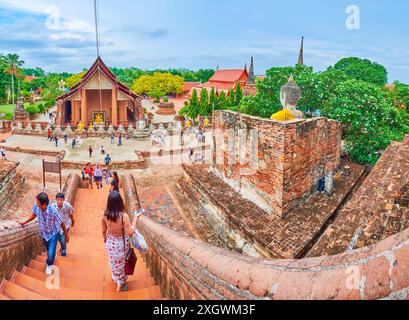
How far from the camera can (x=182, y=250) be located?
3.32m

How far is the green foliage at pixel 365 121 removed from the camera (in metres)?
13.9

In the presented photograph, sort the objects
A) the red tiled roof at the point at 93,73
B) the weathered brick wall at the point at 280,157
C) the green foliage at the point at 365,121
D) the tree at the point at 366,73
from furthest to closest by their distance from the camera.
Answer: the tree at the point at 366,73 < the red tiled roof at the point at 93,73 < the green foliage at the point at 365,121 < the weathered brick wall at the point at 280,157

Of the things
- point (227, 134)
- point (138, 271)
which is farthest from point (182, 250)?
point (227, 134)

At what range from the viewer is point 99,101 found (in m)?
29.7

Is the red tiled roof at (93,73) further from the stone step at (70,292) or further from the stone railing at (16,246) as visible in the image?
the stone step at (70,292)

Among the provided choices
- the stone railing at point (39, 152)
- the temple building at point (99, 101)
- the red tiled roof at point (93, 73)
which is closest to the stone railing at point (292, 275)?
the stone railing at point (39, 152)

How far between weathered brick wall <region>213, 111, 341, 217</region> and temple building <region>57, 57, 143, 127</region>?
1988cm

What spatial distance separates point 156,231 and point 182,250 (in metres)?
1.18

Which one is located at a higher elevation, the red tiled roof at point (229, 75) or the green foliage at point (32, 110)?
the red tiled roof at point (229, 75)

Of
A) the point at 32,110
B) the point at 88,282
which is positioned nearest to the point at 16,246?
the point at 88,282

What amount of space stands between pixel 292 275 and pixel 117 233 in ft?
7.05

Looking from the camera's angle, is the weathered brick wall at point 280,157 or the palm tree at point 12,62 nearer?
the weathered brick wall at point 280,157

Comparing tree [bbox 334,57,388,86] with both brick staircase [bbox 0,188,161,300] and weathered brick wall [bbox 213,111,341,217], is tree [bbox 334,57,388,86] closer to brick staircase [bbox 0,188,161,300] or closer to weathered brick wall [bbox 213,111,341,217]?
weathered brick wall [bbox 213,111,341,217]

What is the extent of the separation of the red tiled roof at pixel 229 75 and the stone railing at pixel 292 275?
48.9 metres
